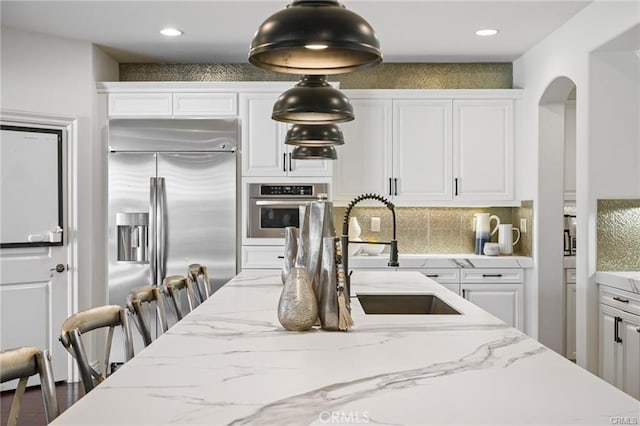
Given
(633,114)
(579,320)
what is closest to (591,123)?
(633,114)

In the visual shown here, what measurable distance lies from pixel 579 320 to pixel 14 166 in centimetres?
429

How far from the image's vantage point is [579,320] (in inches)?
152

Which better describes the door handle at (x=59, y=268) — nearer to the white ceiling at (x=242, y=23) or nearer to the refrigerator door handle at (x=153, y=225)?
the refrigerator door handle at (x=153, y=225)

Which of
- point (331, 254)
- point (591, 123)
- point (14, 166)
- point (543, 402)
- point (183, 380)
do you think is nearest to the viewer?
point (543, 402)

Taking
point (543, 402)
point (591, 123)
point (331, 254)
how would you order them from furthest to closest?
point (591, 123)
point (331, 254)
point (543, 402)

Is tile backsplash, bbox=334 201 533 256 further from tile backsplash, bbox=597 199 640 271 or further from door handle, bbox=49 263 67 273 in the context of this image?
door handle, bbox=49 263 67 273

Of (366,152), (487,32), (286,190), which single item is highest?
(487,32)

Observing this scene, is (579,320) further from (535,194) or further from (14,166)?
(14,166)

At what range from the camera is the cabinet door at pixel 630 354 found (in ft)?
10.8

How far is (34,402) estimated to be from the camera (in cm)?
388

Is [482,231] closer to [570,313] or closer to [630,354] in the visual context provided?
[570,313]

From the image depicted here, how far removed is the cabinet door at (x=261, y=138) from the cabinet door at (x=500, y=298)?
75.5 inches

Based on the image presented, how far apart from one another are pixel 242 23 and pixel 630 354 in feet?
11.1

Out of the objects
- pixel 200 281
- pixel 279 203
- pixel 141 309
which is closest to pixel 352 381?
pixel 141 309
